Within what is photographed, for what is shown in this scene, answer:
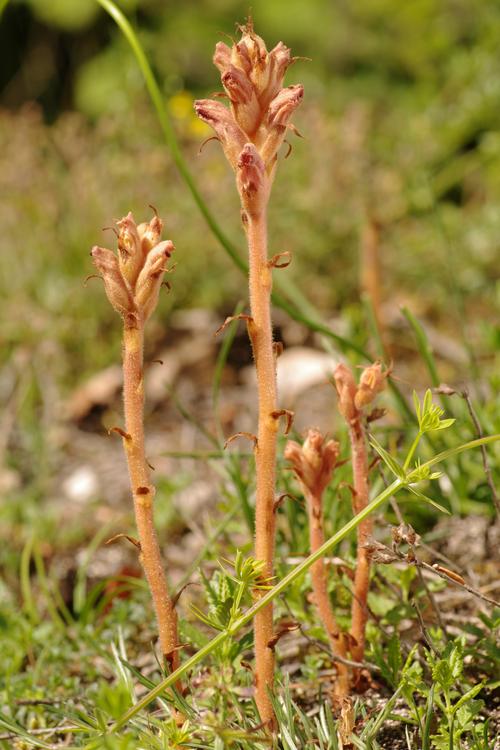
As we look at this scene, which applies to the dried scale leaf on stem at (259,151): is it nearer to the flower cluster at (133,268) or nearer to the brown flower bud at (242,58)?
the brown flower bud at (242,58)

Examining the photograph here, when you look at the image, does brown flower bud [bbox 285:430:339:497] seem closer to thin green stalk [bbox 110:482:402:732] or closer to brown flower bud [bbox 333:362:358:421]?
brown flower bud [bbox 333:362:358:421]

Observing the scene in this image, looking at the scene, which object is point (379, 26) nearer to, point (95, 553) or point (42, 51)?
point (42, 51)

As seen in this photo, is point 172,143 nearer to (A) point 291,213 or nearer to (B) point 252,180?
(B) point 252,180

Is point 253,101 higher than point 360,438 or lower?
higher

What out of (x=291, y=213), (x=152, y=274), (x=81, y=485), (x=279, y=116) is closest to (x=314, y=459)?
Answer: (x=152, y=274)

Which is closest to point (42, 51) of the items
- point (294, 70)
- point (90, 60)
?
point (90, 60)

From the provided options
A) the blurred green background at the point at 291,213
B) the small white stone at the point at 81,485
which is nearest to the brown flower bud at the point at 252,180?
the blurred green background at the point at 291,213

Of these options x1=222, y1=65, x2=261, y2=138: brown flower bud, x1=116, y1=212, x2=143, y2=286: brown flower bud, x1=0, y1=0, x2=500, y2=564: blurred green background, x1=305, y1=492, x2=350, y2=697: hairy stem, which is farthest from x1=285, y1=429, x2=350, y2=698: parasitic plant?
x1=0, y1=0, x2=500, y2=564: blurred green background
